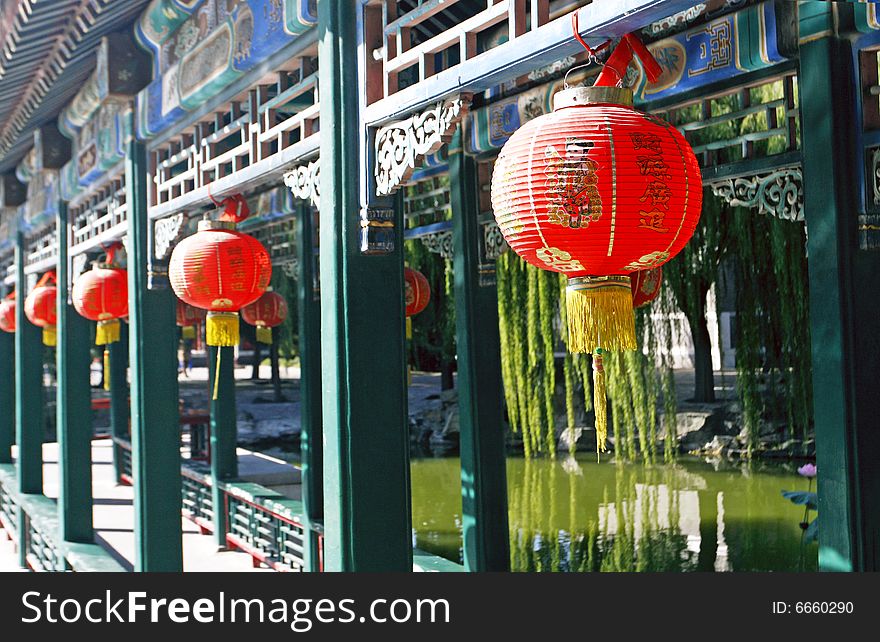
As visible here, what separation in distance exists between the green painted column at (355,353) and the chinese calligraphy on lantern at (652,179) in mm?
1166

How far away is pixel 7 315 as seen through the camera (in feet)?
38.8

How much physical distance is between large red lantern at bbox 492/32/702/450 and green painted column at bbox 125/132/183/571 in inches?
150

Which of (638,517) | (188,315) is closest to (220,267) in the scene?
(188,315)

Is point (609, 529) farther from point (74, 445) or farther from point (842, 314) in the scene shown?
point (842, 314)

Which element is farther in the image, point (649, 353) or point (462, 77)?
point (649, 353)

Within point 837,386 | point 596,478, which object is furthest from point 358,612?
point 596,478

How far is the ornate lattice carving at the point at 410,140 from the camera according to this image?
2.87 m

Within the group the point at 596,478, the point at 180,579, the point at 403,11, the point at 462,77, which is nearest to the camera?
the point at 462,77

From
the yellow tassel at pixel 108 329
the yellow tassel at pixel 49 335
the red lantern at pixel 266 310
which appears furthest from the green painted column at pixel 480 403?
the yellow tassel at pixel 49 335

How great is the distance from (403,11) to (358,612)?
226 centimetres

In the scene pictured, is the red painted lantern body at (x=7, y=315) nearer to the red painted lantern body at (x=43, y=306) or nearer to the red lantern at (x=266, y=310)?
the red painted lantern body at (x=43, y=306)

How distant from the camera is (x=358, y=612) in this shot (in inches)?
117

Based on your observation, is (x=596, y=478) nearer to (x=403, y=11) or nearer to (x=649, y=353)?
(x=649, y=353)

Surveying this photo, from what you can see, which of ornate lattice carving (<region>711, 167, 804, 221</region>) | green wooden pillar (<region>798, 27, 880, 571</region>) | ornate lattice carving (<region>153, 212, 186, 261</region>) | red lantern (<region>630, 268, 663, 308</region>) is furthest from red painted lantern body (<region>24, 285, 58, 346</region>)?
green wooden pillar (<region>798, 27, 880, 571</region>)
